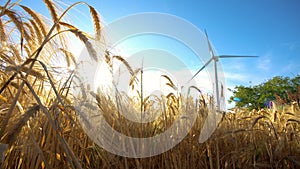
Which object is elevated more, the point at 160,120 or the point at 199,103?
the point at 199,103

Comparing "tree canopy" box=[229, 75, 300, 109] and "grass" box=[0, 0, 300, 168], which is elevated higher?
"tree canopy" box=[229, 75, 300, 109]

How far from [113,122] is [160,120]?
522 mm

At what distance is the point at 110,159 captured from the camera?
5.49 feet

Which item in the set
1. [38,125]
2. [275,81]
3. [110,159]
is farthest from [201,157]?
[275,81]

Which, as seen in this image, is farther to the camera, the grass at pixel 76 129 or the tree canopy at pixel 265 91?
the tree canopy at pixel 265 91

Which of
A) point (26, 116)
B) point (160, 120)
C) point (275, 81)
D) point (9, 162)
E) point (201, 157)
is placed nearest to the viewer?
point (26, 116)

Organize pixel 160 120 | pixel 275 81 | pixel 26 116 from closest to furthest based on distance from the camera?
pixel 26 116
pixel 160 120
pixel 275 81

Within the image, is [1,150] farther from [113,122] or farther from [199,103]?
[199,103]

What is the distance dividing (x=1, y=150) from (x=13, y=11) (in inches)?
55.3

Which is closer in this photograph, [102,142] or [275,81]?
[102,142]

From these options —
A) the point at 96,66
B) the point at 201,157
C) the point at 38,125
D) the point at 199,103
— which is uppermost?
the point at 96,66

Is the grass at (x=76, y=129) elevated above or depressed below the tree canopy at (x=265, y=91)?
below

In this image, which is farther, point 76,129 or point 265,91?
point 265,91

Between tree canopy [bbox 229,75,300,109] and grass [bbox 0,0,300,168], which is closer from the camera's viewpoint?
grass [bbox 0,0,300,168]
